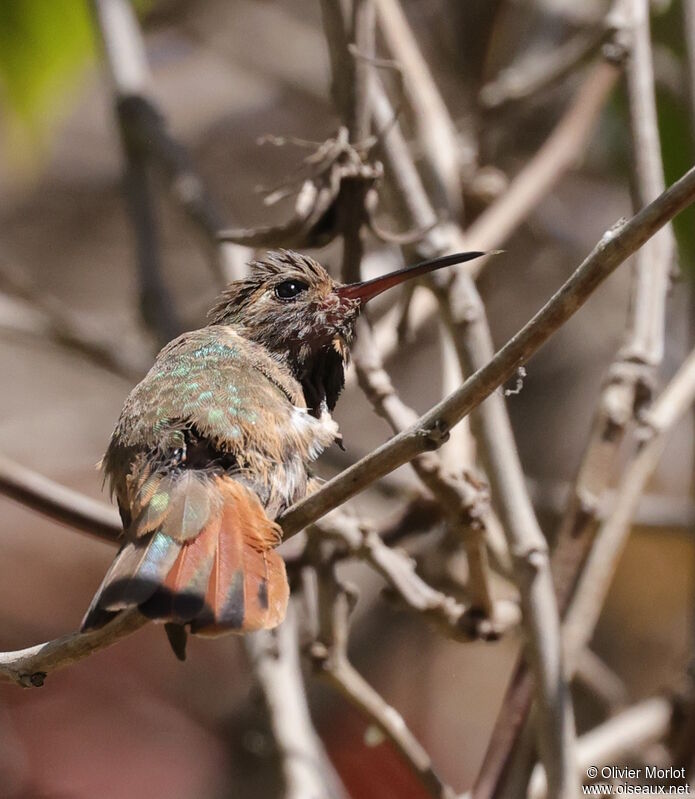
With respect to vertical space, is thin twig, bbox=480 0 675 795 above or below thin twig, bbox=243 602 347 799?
above

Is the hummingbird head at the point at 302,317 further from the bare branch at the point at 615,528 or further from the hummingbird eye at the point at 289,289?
the bare branch at the point at 615,528

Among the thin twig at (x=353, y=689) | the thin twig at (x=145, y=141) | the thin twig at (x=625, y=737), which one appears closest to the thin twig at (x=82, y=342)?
the thin twig at (x=145, y=141)

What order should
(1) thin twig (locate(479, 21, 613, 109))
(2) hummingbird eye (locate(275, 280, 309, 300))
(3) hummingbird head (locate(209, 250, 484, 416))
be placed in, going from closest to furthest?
1. (3) hummingbird head (locate(209, 250, 484, 416))
2. (2) hummingbird eye (locate(275, 280, 309, 300))
3. (1) thin twig (locate(479, 21, 613, 109))

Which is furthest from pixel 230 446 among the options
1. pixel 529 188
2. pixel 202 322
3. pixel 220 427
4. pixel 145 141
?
pixel 202 322

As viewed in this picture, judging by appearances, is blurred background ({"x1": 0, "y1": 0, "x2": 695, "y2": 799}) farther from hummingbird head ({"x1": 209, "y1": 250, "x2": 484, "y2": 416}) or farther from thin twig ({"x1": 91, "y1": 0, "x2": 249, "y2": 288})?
hummingbird head ({"x1": 209, "y1": 250, "x2": 484, "y2": 416})

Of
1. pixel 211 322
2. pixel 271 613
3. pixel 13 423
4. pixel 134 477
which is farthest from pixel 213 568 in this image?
pixel 13 423

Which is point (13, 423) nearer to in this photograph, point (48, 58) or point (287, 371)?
point (48, 58)

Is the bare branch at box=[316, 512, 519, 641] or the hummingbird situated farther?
the bare branch at box=[316, 512, 519, 641]

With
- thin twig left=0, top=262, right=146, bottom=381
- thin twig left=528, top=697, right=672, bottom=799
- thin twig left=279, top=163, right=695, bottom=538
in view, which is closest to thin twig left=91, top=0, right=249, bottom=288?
thin twig left=0, top=262, right=146, bottom=381
